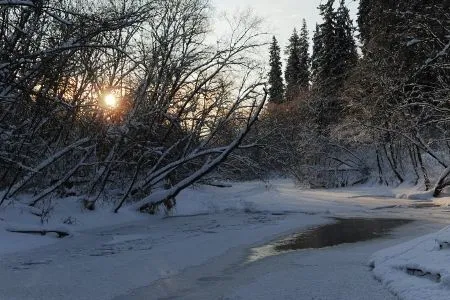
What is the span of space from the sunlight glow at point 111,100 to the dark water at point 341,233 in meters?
7.44

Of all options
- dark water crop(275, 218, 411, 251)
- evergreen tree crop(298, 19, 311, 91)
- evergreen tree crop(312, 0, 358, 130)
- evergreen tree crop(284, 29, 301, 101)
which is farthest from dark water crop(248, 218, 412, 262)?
evergreen tree crop(284, 29, 301, 101)

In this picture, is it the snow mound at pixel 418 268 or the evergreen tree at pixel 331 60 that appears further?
the evergreen tree at pixel 331 60

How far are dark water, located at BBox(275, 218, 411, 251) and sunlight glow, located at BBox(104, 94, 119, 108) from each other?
24.4ft

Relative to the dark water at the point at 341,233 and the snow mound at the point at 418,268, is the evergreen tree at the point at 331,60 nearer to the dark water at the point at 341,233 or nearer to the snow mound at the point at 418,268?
the dark water at the point at 341,233

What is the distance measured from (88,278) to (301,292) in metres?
3.68

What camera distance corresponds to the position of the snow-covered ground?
26.6 ft

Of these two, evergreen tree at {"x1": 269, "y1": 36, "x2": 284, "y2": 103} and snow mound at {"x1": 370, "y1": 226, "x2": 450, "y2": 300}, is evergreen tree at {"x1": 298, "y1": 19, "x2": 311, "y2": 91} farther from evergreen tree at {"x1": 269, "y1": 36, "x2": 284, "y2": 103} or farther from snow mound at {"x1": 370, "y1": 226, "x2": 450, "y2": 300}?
snow mound at {"x1": 370, "y1": 226, "x2": 450, "y2": 300}

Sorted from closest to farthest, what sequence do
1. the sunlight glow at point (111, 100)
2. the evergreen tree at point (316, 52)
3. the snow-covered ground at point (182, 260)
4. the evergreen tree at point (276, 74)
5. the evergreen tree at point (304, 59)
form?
the snow-covered ground at point (182, 260), the sunlight glow at point (111, 100), the evergreen tree at point (316, 52), the evergreen tree at point (304, 59), the evergreen tree at point (276, 74)

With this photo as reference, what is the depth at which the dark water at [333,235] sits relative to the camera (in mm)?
12445

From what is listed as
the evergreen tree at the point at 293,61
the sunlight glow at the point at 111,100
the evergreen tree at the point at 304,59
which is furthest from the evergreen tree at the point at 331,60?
the sunlight glow at the point at 111,100

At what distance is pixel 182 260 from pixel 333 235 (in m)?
5.31

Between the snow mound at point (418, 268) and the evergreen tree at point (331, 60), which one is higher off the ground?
the evergreen tree at point (331, 60)

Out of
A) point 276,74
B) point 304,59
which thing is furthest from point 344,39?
point 276,74

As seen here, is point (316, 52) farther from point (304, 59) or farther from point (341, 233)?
point (341, 233)
